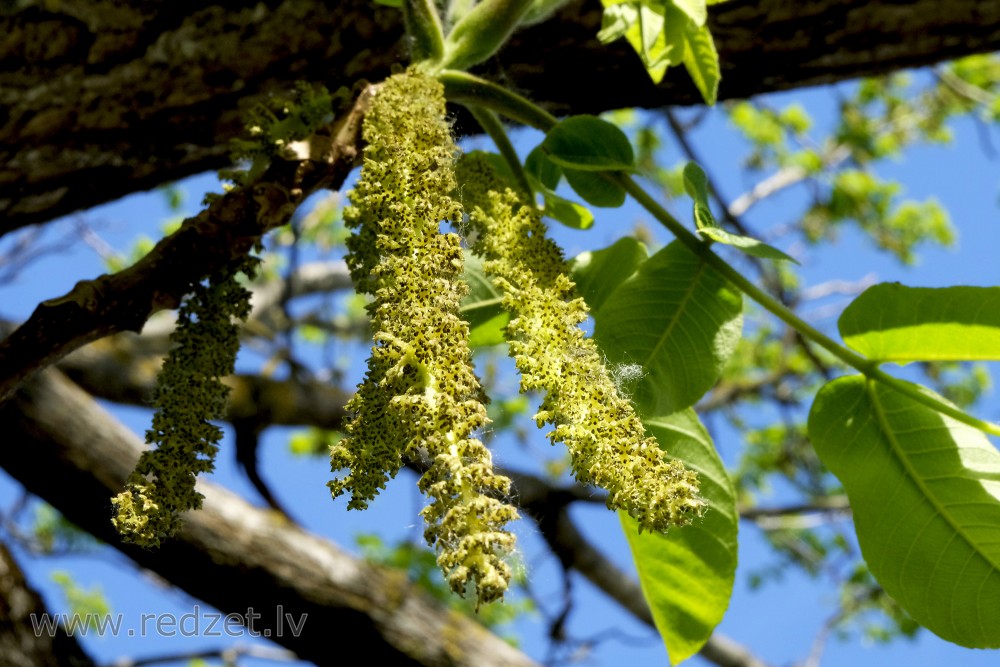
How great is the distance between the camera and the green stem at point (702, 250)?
1.48 m

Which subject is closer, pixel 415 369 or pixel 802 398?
pixel 415 369

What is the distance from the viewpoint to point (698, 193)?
1.56 metres

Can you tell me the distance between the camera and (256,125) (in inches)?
60.8

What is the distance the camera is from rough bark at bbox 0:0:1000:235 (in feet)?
7.04

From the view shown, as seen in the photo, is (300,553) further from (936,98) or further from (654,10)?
(936,98)

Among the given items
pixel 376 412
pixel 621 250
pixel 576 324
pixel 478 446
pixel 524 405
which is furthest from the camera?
pixel 524 405

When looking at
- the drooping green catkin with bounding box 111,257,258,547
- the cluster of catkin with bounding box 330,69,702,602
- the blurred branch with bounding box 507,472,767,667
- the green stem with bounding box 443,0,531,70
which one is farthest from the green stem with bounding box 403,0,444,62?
the blurred branch with bounding box 507,472,767,667

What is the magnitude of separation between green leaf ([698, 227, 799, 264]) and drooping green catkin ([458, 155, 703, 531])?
Result: 23cm

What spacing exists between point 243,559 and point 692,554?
5.81 ft

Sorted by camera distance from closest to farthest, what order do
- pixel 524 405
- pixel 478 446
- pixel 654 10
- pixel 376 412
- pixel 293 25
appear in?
pixel 478 446 < pixel 376 412 < pixel 654 10 < pixel 293 25 < pixel 524 405

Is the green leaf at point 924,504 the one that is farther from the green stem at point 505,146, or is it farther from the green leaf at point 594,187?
the green stem at point 505,146

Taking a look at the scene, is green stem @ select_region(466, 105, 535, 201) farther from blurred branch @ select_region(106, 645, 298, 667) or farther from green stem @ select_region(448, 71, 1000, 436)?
blurred branch @ select_region(106, 645, 298, 667)

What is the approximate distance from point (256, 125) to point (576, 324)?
25.3 inches

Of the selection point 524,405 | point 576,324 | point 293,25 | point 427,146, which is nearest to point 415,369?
point 576,324
